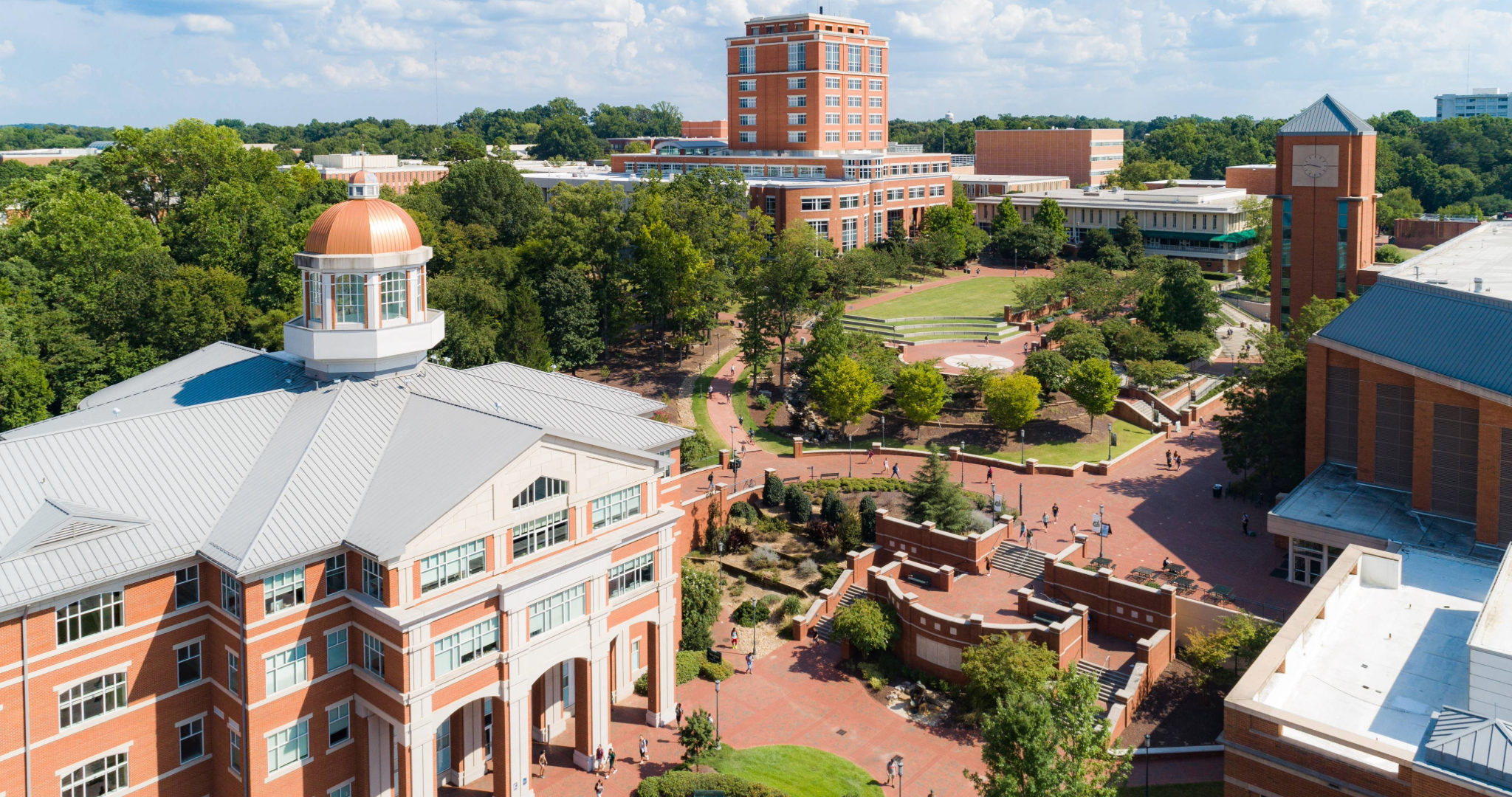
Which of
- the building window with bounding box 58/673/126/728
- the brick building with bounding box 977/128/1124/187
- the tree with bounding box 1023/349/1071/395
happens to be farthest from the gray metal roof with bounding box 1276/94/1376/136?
the brick building with bounding box 977/128/1124/187

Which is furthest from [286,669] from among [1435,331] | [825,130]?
[825,130]

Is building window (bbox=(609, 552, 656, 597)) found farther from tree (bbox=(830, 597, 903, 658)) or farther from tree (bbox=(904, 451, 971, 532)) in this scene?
tree (bbox=(904, 451, 971, 532))

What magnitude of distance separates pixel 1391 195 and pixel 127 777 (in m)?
161

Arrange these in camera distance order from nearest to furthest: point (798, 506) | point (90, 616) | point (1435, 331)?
1. point (90, 616)
2. point (1435, 331)
3. point (798, 506)

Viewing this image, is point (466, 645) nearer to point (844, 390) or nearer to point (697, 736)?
point (697, 736)

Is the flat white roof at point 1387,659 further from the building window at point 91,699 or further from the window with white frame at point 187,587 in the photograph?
the building window at point 91,699

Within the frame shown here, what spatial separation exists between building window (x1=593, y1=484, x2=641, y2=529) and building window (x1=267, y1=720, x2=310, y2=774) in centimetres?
1170

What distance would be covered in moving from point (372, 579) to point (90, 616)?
26.4ft

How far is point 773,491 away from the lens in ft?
211

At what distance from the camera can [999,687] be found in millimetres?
44875

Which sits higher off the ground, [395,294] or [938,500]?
[395,294]

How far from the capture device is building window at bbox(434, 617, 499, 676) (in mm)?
35750

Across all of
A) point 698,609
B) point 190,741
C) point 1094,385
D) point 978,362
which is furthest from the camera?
point 978,362

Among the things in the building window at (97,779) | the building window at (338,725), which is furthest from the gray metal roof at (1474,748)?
the building window at (97,779)
